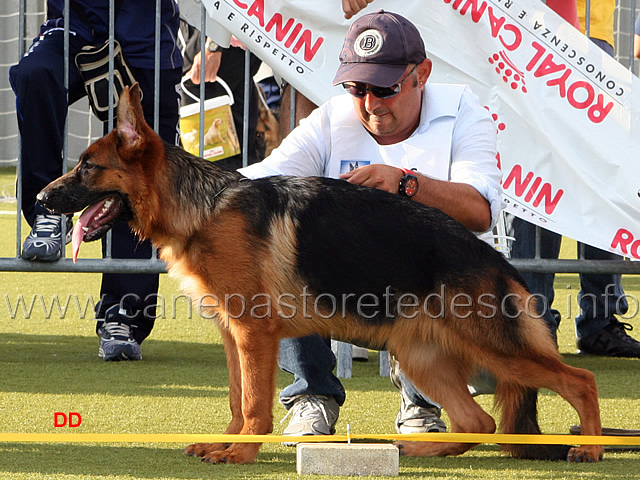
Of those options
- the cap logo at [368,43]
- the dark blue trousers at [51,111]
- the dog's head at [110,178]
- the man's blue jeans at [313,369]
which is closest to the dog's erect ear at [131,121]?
the dog's head at [110,178]

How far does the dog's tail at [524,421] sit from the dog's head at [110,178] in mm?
1349

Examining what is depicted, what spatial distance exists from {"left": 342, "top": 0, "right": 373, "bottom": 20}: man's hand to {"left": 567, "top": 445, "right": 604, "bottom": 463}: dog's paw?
232 cm

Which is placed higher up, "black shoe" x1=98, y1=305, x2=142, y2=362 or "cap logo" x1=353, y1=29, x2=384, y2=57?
"cap logo" x1=353, y1=29, x2=384, y2=57

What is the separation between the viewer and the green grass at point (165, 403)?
9.41ft

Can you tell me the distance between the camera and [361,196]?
309 centimetres

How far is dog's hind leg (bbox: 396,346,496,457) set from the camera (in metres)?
3.21

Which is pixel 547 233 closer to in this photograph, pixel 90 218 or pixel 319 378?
pixel 319 378

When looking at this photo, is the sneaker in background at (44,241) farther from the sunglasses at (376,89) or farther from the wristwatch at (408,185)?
the wristwatch at (408,185)

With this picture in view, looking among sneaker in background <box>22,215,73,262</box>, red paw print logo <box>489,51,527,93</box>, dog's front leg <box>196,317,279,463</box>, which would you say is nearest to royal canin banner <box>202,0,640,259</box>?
red paw print logo <box>489,51,527,93</box>

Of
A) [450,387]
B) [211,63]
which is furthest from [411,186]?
[211,63]

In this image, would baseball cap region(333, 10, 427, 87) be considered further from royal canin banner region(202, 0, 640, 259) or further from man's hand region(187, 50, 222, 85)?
man's hand region(187, 50, 222, 85)

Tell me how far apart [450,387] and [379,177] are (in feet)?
2.47

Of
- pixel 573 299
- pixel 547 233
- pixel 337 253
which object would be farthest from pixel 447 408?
pixel 573 299

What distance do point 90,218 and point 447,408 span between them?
53.0 inches
